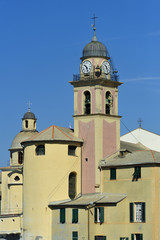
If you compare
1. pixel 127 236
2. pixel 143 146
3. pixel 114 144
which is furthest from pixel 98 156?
pixel 143 146

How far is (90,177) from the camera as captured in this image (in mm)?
82562

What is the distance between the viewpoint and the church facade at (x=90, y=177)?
77.6 metres

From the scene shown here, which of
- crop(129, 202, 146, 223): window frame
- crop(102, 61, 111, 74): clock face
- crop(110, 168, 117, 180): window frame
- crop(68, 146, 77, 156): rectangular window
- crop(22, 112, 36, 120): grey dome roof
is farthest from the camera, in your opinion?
crop(22, 112, 36, 120): grey dome roof

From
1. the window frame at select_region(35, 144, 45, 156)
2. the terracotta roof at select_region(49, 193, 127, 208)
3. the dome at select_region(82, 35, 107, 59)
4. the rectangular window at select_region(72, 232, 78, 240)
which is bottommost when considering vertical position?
the rectangular window at select_region(72, 232, 78, 240)

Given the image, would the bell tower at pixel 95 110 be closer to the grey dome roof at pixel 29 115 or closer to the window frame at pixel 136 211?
the window frame at pixel 136 211

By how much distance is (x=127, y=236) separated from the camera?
77.6 meters

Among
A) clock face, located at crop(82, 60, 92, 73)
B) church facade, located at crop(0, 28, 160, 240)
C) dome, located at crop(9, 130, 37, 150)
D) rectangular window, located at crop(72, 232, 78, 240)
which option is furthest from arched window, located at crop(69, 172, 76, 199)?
dome, located at crop(9, 130, 37, 150)

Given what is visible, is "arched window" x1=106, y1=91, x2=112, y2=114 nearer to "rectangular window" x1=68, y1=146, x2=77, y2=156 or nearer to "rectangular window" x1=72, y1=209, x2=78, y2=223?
"rectangular window" x1=68, y1=146, x2=77, y2=156

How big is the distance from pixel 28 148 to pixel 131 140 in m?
22.3

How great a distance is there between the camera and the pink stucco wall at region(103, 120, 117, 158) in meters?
83.4

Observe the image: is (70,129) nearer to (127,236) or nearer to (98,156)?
(98,156)

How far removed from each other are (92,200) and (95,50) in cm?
1680

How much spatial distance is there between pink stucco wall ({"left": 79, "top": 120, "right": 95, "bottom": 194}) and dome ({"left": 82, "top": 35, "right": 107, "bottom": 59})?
748cm

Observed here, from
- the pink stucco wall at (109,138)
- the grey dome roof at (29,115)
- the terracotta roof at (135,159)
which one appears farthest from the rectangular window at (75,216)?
the grey dome roof at (29,115)
